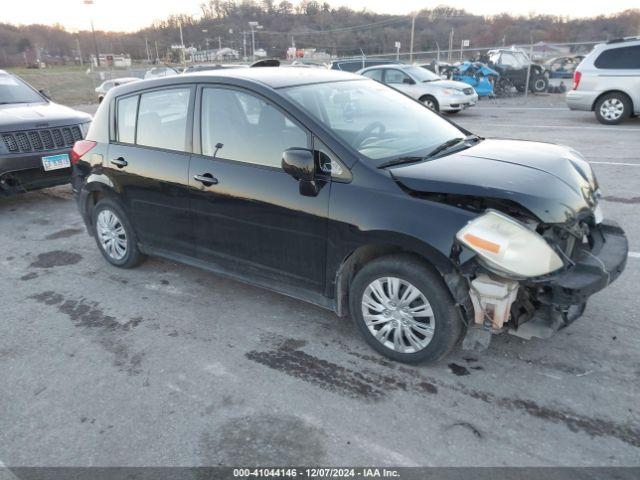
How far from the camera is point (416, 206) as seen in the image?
289 cm

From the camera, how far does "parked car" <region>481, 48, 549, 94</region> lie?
64.3 feet

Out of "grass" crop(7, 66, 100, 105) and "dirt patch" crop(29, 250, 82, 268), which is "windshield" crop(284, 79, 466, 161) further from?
"grass" crop(7, 66, 100, 105)

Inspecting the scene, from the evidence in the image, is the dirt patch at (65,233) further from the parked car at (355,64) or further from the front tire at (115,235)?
the parked car at (355,64)

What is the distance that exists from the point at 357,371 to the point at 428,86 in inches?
516

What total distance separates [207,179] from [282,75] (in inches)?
39.7

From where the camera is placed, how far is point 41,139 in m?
6.88

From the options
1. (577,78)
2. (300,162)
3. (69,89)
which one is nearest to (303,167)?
(300,162)

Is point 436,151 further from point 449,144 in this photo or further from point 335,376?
point 335,376

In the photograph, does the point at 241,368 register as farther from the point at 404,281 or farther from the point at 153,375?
the point at 404,281

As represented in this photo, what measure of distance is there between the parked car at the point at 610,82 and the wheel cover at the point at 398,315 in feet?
36.3

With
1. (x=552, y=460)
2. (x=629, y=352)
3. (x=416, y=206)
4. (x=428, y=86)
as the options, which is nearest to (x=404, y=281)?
(x=416, y=206)

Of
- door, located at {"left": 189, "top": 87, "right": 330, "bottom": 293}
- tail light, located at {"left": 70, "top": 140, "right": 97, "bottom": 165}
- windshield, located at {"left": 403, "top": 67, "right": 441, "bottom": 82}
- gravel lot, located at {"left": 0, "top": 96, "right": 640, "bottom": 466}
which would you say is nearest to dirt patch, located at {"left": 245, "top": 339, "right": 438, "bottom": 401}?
gravel lot, located at {"left": 0, "top": 96, "right": 640, "bottom": 466}

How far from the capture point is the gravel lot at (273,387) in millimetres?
2529

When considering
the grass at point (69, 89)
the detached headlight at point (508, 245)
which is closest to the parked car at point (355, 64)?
the grass at point (69, 89)
